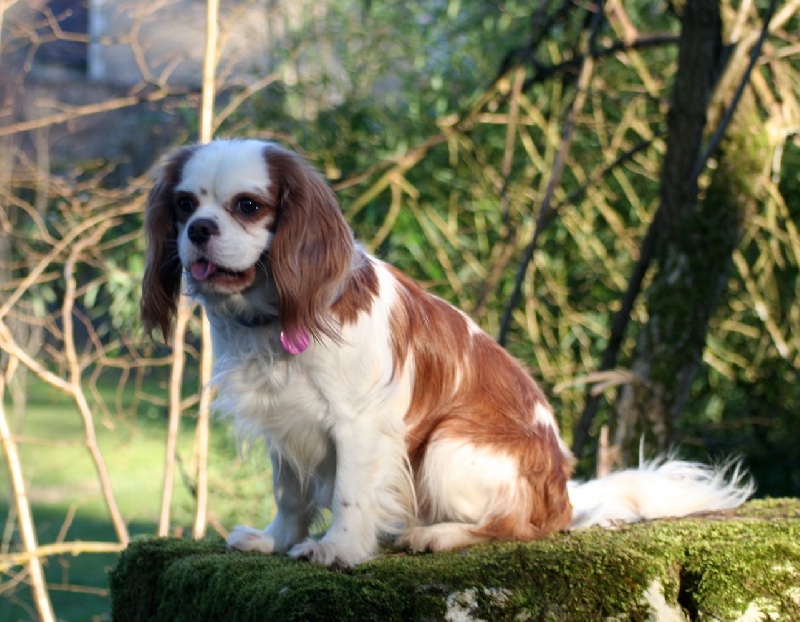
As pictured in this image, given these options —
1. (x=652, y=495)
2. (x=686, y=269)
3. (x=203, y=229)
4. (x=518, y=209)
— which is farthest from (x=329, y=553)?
(x=518, y=209)

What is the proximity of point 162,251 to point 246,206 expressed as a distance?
1.43 ft

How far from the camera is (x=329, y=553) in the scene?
3166 millimetres

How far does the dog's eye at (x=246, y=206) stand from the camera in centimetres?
312

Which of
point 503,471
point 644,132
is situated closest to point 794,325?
point 644,132

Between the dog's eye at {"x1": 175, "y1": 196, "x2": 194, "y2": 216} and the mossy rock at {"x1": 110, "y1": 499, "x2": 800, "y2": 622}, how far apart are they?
39.2 inches

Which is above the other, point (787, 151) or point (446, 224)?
point (787, 151)

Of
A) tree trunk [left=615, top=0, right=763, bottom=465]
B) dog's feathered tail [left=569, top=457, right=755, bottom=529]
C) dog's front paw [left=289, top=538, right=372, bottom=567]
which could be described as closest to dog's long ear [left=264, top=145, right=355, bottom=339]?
dog's front paw [left=289, top=538, right=372, bottom=567]

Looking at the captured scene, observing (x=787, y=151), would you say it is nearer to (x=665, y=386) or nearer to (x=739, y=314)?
(x=739, y=314)

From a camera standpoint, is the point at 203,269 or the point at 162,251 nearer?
the point at 203,269

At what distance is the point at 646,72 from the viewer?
259 inches

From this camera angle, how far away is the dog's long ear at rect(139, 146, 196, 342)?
3359 millimetres

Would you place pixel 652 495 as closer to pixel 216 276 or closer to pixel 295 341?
pixel 295 341

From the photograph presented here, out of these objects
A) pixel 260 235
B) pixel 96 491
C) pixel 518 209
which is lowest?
pixel 96 491

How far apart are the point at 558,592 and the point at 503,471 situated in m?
0.73
